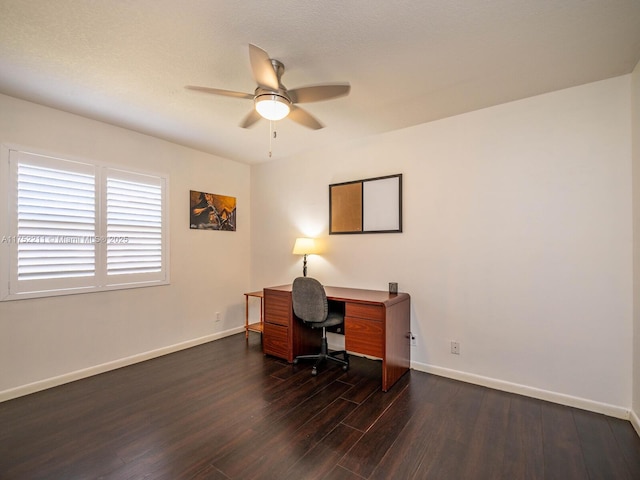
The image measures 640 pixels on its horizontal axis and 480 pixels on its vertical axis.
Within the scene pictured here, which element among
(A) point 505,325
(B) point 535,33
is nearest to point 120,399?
(A) point 505,325

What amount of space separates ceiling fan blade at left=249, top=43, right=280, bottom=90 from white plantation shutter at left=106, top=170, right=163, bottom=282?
7.23 feet

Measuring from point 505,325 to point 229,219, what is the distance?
3.58 meters

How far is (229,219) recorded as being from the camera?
4297 mm

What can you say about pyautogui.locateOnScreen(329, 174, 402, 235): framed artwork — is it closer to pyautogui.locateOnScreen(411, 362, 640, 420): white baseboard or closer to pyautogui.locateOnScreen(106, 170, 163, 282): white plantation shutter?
pyautogui.locateOnScreen(411, 362, 640, 420): white baseboard

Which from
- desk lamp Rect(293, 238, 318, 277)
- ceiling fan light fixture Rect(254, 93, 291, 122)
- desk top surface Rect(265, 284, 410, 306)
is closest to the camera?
ceiling fan light fixture Rect(254, 93, 291, 122)

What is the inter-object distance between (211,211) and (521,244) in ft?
11.8

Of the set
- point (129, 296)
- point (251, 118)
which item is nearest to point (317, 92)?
point (251, 118)

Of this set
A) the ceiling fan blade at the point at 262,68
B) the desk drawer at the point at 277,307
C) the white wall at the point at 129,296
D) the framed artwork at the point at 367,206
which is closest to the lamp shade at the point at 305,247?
the framed artwork at the point at 367,206

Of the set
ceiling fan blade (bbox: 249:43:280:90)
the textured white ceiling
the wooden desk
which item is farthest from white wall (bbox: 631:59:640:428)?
ceiling fan blade (bbox: 249:43:280:90)

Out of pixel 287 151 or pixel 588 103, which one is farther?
pixel 287 151

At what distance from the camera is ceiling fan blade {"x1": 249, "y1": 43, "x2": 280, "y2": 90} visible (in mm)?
1588

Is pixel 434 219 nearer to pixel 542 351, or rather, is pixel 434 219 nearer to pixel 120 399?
pixel 542 351

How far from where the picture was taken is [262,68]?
5.62 feet

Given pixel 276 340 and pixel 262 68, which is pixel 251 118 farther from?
pixel 276 340
